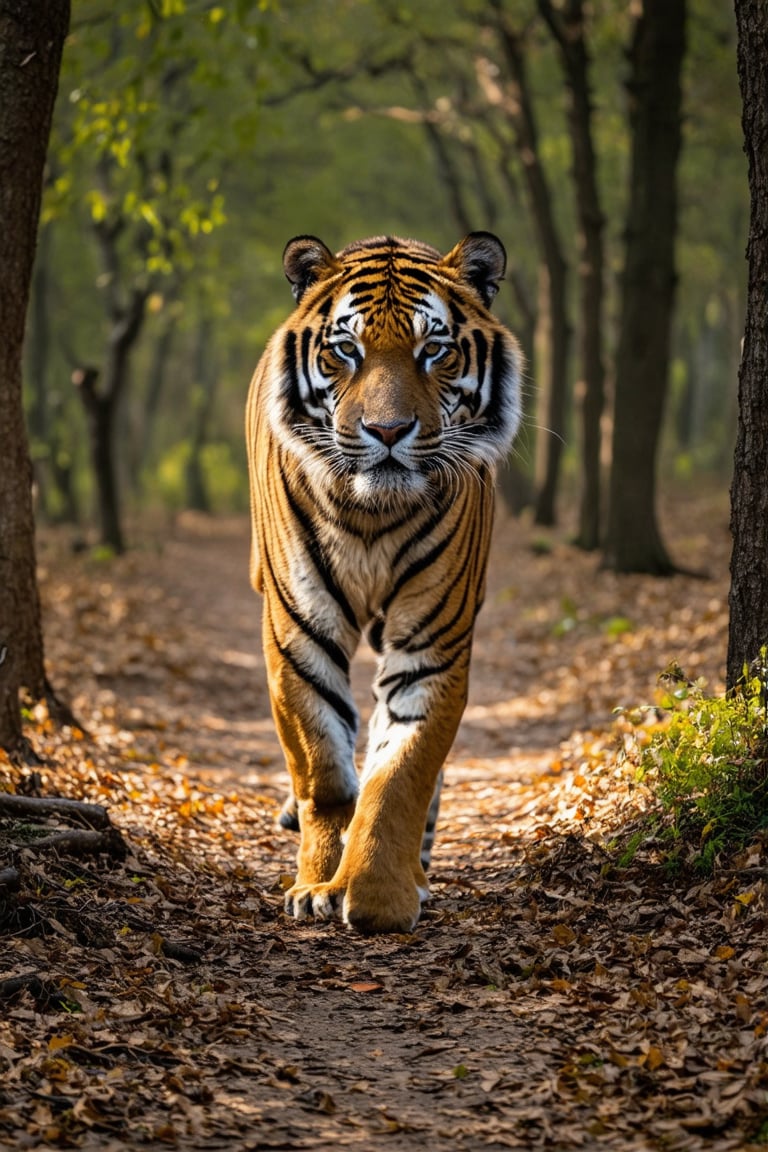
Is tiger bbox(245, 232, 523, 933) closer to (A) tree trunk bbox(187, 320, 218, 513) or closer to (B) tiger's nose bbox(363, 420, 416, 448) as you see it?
(B) tiger's nose bbox(363, 420, 416, 448)

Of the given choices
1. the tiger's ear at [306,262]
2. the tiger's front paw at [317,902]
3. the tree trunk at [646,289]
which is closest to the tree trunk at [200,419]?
the tree trunk at [646,289]

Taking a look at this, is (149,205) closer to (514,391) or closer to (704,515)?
(514,391)

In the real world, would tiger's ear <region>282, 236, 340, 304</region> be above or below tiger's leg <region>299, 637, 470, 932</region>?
above

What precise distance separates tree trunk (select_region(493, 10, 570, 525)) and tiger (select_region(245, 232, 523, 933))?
12.0m

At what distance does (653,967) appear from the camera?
4312 millimetres

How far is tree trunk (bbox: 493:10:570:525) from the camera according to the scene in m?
18.9

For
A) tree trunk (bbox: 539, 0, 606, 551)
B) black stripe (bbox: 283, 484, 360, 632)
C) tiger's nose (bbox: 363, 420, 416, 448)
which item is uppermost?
tree trunk (bbox: 539, 0, 606, 551)

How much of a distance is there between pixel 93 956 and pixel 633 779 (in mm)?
2458

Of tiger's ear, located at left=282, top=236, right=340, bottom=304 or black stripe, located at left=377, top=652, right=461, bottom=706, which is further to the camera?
tiger's ear, located at left=282, top=236, right=340, bottom=304

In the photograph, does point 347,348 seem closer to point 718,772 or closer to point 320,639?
point 320,639

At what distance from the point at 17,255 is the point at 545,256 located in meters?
14.6

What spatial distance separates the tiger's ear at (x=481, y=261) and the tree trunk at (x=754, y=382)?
3.21 ft

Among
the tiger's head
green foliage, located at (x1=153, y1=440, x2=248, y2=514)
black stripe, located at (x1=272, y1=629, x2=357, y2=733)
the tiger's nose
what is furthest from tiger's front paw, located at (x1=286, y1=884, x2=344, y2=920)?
green foliage, located at (x1=153, y1=440, x2=248, y2=514)

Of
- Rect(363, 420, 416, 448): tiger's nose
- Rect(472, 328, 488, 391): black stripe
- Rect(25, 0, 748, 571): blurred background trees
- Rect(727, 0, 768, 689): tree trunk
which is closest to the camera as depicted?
Rect(363, 420, 416, 448): tiger's nose
